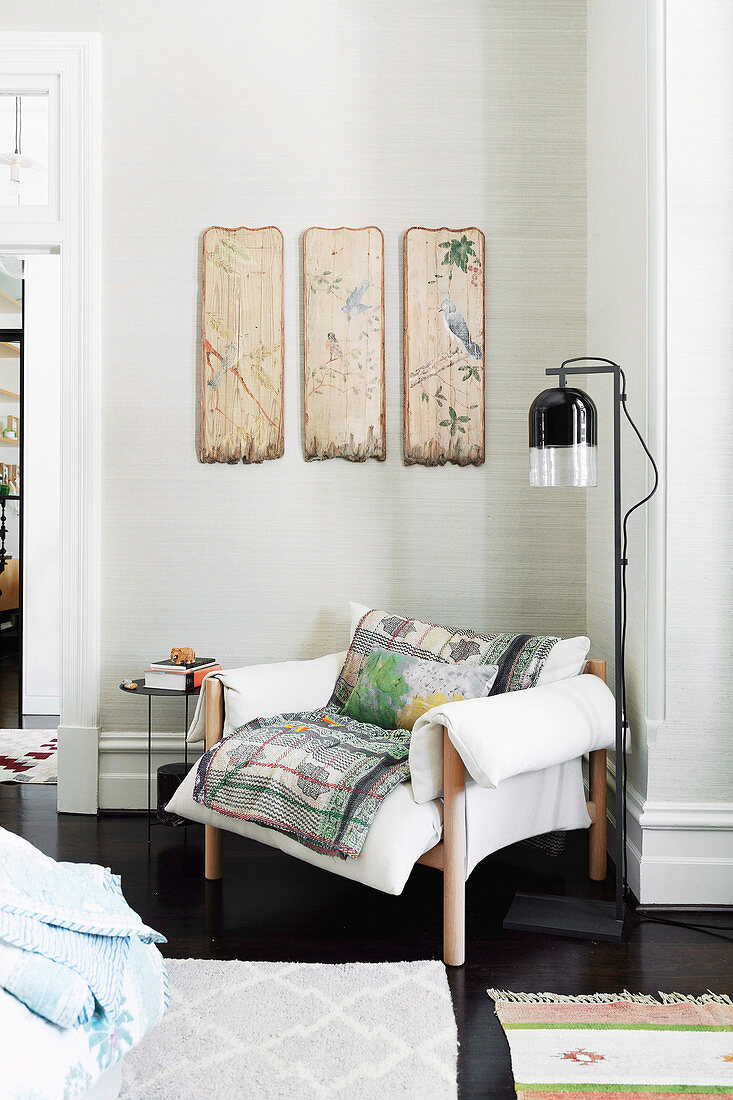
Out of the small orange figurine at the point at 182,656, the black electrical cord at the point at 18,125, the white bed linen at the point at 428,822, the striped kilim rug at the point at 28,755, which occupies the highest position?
the black electrical cord at the point at 18,125

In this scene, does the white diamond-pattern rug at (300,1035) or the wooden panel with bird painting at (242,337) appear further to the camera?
the wooden panel with bird painting at (242,337)

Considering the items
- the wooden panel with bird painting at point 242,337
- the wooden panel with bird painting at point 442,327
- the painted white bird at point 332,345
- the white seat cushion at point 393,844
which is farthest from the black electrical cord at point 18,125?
the white seat cushion at point 393,844

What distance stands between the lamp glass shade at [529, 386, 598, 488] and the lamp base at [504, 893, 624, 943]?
111 centimetres

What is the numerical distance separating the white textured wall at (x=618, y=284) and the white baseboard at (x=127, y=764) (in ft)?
5.15

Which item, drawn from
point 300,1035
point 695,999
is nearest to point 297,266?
point 300,1035

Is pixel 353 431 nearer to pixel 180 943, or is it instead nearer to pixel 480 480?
pixel 480 480

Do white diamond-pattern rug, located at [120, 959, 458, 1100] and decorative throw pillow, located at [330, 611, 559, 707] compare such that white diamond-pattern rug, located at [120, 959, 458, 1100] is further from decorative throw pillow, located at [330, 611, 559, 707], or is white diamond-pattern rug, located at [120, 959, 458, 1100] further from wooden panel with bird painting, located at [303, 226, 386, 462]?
wooden panel with bird painting, located at [303, 226, 386, 462]

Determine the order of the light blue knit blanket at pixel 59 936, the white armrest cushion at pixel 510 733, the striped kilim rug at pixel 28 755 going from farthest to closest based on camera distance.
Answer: the striped kilim rug at pixel 28 755 → the white armrest cushion at pixel 510 733 → the light blue knit blanket at pixel 59 936

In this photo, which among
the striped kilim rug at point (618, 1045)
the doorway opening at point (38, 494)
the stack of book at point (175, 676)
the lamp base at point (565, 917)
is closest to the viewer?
the striped kilim rug at point (618, 1045)

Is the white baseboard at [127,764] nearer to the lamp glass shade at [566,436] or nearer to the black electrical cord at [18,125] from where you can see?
the lamp glass shade at [566,436]

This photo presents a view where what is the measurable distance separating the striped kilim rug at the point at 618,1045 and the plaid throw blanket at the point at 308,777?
489 millimetres

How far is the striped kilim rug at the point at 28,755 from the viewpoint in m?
3.55

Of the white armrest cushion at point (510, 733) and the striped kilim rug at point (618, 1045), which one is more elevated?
the white armrest cushion at point (510, 733)

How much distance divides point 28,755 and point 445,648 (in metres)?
2.26
